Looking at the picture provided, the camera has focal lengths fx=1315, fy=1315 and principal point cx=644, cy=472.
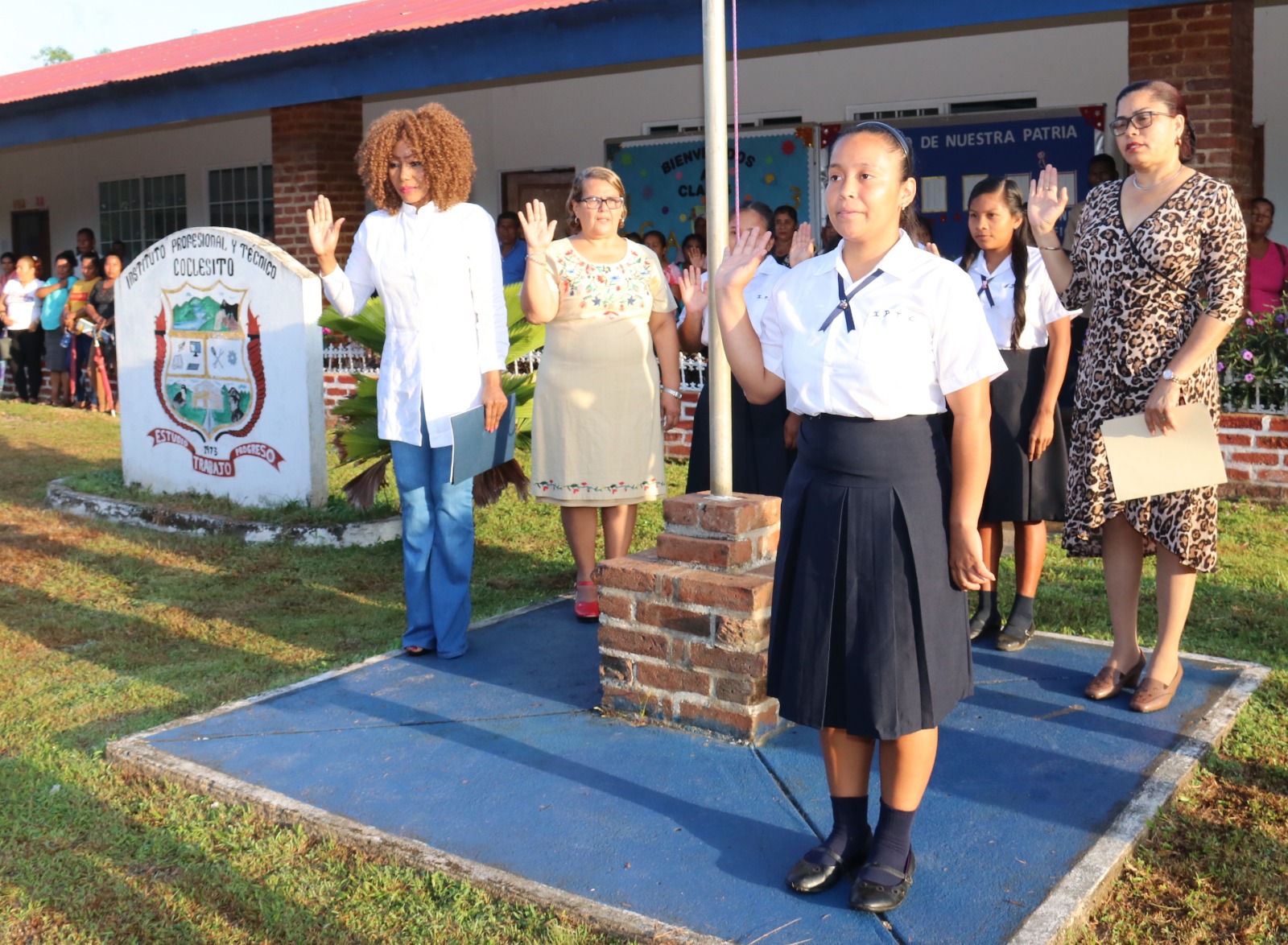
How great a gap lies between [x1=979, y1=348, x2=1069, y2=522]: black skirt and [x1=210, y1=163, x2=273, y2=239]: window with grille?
41.6 feet

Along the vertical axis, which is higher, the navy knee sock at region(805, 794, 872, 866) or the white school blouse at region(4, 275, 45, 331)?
the white school blouse at region(4, 275, 45, 331)

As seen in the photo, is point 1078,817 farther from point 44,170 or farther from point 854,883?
point 44,170

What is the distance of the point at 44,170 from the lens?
63.8ft

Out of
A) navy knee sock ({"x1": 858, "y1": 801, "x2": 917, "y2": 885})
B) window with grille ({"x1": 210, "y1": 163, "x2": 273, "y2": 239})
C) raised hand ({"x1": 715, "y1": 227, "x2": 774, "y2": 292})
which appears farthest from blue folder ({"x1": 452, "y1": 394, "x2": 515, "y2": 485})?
window with grille ({"x1": 210, "y1": 163, "x2": 273, "y2": 239})

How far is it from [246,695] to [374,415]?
2.53 m

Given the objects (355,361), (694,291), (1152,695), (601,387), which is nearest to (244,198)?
(355,361)

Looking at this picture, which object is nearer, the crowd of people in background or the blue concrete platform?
the blue concrete platform

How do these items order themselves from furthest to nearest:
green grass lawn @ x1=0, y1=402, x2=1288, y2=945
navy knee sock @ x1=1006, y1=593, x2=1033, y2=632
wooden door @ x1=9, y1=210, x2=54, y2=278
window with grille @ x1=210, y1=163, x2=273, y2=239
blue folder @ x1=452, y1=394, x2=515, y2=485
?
wooden door @ x1=9, y1=210, x2=54, y2=278 → window with grille @ x1=210, y1=163, x2=273, y2=239 → navy knee sock @ x1=1006, y1=593, x2=1033, y2=632 → blue folder @ x1=452, y1=394, x2=515, y2=485 → green grass lawn @ x1=0, y1=402, x2=1288, y2=945

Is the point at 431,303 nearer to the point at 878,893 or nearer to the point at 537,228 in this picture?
the point at 537,228

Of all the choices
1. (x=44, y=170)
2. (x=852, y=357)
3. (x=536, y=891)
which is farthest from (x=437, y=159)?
(x=44, y=170)

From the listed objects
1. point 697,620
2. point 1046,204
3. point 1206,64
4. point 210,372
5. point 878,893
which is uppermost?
point 1206,64

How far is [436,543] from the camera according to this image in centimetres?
495

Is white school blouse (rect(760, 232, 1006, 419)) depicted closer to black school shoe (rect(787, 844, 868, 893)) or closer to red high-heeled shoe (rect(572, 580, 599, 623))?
black school shoe (rect(787, 844, 868, 893))

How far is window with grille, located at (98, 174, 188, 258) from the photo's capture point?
17453 mm
